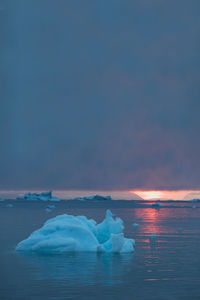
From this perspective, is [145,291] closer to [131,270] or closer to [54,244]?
[131,270]

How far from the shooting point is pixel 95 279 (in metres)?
14.9

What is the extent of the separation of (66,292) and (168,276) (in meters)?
4.16

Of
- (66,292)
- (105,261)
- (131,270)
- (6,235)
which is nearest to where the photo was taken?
(66,292)

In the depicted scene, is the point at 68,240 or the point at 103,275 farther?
the point at 68,240

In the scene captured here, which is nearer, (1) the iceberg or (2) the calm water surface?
(2) the calm water surface

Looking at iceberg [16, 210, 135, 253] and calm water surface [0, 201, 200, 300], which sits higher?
iceberg [16, 210, 135, 253]

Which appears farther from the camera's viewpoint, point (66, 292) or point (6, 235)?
point (6, 235)

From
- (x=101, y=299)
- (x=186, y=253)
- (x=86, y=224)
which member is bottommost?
(x=101, y=299)

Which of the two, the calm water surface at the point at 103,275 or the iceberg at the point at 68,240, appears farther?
the iceberg at the point at 68,240

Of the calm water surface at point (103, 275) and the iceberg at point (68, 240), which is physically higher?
the iceberg at point (68, 240)

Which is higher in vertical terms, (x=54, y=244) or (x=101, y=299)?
(x=54, y=244)

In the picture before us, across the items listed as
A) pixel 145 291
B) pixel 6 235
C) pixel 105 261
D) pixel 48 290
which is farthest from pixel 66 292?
pixel 6 235

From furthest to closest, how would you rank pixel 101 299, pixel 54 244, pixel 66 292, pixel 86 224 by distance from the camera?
pixel 86 224 → pixel 54 244 → pixel 66 292 → pixel 101 299

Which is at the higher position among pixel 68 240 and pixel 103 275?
pixel 68 240
